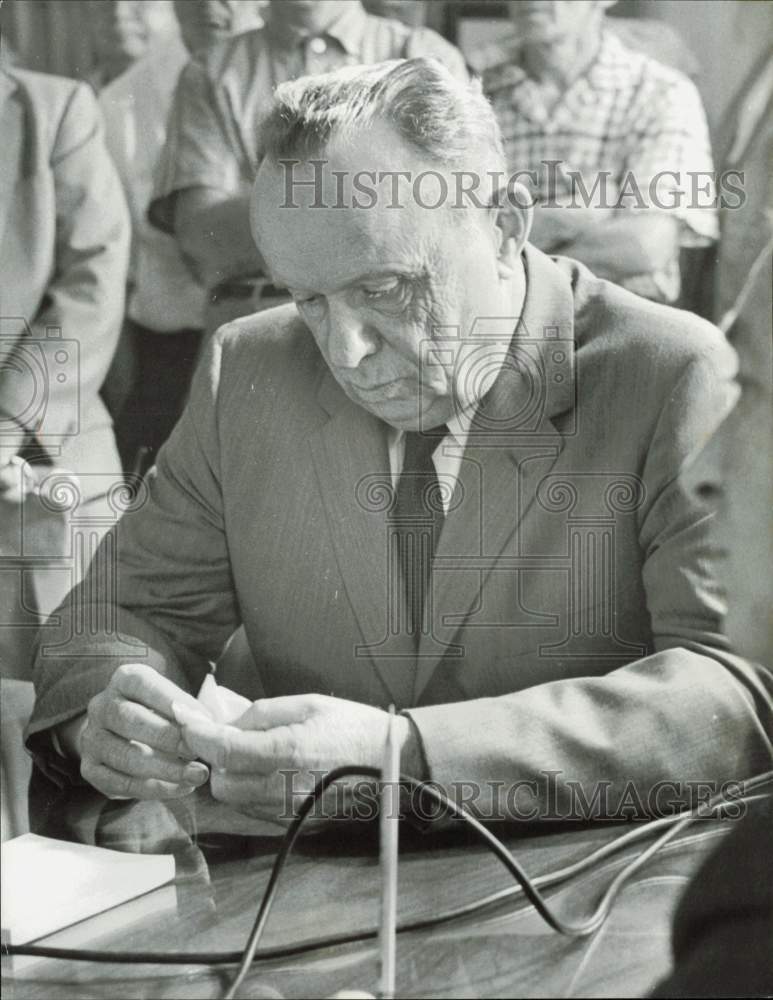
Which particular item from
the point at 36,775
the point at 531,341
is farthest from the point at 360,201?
the point at 36,775

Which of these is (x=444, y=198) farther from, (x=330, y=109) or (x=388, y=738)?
(x=388, y=738)

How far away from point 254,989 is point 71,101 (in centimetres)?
95

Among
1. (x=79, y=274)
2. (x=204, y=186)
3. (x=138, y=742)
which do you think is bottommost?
(x=138, y=742)

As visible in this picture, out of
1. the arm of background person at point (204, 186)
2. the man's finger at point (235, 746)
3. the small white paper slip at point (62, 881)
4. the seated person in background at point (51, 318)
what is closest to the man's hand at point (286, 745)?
the man's finger at point (235, 746)

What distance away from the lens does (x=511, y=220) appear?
1433 millimetres

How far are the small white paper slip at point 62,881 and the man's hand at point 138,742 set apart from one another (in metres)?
0.07

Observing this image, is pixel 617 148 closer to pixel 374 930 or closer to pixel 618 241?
pixel 618 241

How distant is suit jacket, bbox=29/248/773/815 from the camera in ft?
4.74

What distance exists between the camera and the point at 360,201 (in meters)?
1.40

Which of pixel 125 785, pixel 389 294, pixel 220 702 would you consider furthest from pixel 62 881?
pixel 389 294

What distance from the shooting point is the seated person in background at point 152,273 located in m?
1.45

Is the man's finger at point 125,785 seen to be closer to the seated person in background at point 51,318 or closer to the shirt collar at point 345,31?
the seated person in background at point 51,318

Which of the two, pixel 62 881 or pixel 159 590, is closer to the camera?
pixel 62 881

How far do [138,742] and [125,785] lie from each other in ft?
0.17
